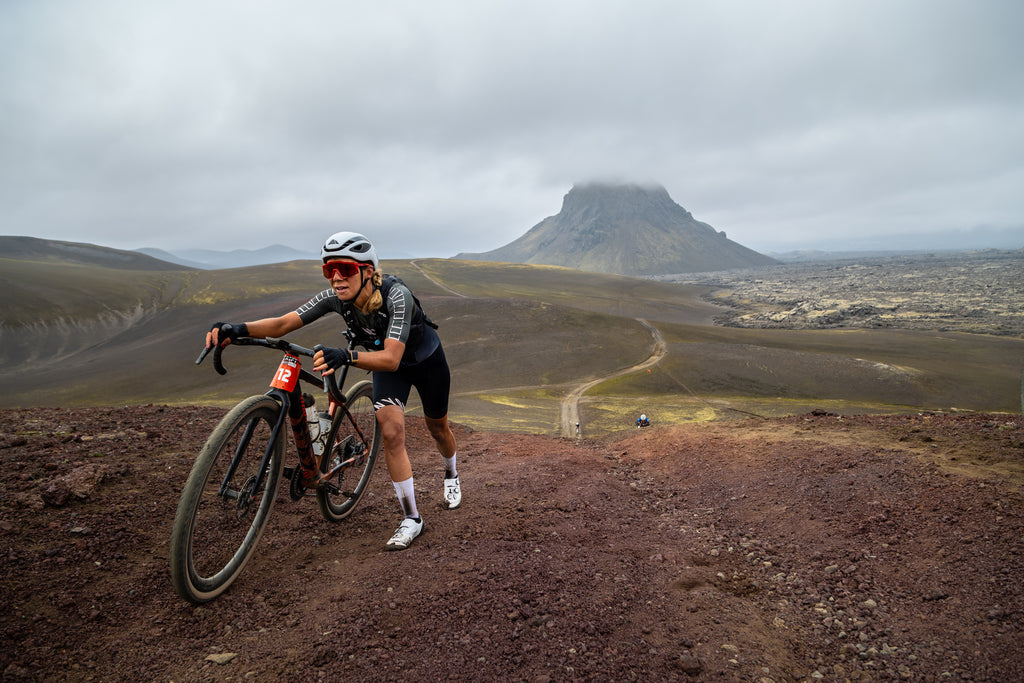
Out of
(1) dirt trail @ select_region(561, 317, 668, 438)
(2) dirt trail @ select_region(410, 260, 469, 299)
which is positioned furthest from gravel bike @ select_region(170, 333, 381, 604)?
(2) dirt trail @ select_region(410, 260, 469, 299)

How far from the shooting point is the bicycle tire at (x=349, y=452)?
18.7 ft

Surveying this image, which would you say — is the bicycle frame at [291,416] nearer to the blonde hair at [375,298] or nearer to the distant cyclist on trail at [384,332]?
the distant cyclist on trail at [384,332]

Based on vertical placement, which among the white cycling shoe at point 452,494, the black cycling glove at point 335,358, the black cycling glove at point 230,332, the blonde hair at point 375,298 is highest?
the blonde hair at point 375,298

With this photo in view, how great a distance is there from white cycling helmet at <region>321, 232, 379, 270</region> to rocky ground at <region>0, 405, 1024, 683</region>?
3241mm

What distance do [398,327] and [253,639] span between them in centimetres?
300

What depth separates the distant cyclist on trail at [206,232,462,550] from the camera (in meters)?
5.09

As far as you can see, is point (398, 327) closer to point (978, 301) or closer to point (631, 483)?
point (631, 483)

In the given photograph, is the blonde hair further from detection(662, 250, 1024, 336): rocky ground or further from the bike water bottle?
detection(662, 250, 1024, 336): rocky ground

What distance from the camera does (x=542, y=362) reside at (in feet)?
174

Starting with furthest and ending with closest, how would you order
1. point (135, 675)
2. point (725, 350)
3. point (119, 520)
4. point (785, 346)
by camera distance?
point (785, 346) → point (725, 350) → point (119, 520) → point (135, 675)

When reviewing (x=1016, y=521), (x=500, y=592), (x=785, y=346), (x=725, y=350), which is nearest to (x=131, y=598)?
(x=500, y=592)

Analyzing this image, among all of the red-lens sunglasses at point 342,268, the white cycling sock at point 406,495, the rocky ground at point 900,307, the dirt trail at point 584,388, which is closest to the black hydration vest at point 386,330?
the red-lens sunglasses at point 342,268

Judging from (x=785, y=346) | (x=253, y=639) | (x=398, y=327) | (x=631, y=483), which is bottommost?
(x=785, y=346)

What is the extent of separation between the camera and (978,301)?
384 ft
